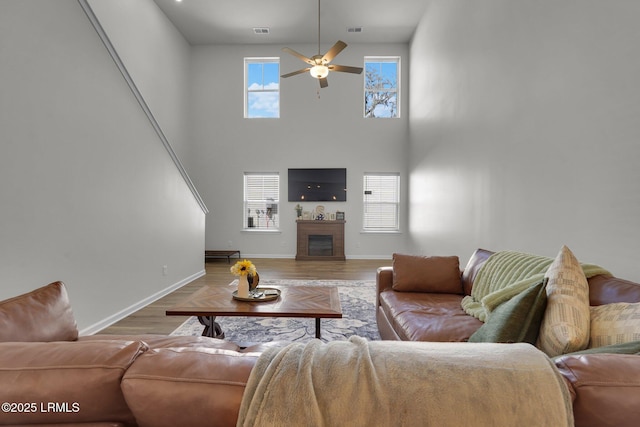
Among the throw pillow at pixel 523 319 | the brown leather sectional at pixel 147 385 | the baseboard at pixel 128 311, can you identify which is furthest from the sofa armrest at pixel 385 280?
the baseboard at pixel 128 311

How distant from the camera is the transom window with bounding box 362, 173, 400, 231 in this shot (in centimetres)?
726

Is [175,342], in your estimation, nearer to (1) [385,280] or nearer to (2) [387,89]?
(1) [385,280]

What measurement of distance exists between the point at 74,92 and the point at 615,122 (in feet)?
13.2

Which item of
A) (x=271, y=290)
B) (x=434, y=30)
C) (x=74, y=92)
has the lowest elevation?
(x=271, y=290)

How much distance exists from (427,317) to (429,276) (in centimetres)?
70

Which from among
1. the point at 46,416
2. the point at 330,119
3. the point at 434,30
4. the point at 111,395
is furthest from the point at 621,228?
the point at 330,119

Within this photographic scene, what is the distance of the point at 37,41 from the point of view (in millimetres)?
2293

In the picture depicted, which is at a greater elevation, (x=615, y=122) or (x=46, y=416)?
(x=615, y=122)

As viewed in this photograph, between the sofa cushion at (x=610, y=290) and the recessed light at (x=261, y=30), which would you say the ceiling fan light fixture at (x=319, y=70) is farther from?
the sofa cushion at (x=610, y=290)

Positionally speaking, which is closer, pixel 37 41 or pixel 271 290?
pixel 37 41

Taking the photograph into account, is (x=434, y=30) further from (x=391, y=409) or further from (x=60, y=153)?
(x=391, y=409)

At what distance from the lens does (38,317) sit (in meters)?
1.25

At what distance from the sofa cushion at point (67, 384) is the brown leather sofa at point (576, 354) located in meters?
0.92

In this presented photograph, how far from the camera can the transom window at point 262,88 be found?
730cm
